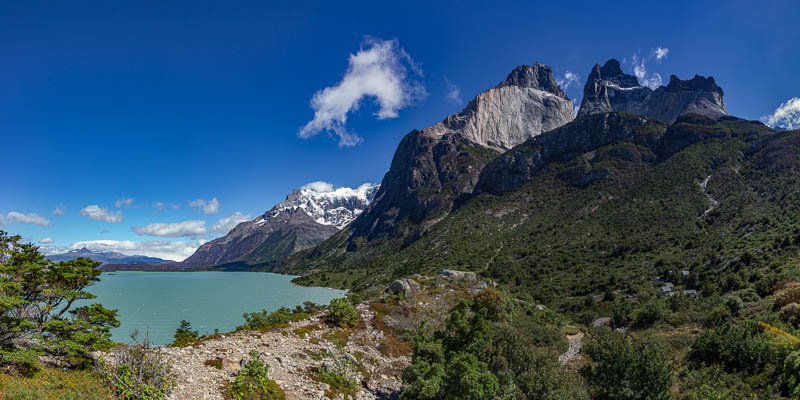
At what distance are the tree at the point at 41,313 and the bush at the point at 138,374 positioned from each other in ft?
3.02

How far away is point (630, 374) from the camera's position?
15.7m

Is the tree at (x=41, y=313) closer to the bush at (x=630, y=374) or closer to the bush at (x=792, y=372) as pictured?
the bush at (x=630, y=374)

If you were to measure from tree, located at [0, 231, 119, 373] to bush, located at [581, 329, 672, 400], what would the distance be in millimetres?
22327

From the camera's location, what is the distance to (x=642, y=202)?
102m

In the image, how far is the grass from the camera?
939 cm

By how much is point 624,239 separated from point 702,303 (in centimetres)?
5190

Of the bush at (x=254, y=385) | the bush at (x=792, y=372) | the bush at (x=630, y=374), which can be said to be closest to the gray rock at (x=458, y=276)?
the bush at (x=630, y=374)

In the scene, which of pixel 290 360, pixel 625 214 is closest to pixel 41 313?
pixel 290 360

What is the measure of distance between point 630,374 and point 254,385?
17658 mm

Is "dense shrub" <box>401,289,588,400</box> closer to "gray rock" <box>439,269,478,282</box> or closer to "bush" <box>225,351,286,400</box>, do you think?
"bush" <box>225,351,286,400</box>

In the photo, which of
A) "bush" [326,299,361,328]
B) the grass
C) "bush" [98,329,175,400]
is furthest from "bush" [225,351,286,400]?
"bush" [326,299,361,328]

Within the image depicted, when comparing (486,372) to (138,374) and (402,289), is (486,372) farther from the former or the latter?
(402,289)

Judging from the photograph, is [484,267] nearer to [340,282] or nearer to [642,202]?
[642,202]

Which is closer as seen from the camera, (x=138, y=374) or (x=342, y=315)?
(x=138, y=374)
